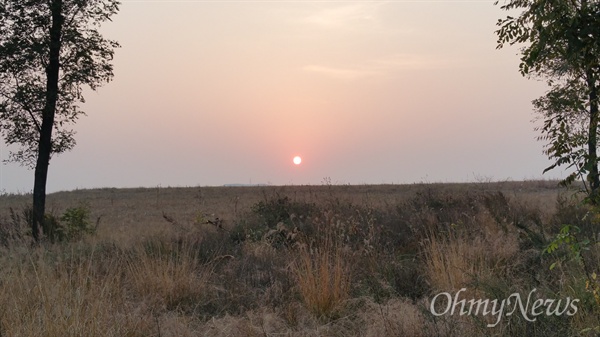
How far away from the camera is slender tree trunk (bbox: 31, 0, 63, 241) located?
627 inches

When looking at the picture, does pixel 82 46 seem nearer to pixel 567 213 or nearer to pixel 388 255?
pixel 388 255

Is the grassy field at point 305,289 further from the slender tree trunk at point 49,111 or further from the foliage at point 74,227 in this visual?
the slender tree trunk at point 49,111

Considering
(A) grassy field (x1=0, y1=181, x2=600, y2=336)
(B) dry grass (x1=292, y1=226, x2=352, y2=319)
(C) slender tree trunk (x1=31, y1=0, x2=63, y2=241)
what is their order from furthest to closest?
1. (C) slender tree trunk (x1=31, y1=0, x2=63, y2=241)
2. (B) dry grass (x1=292, y1=226, x2=352, y2=319)
3. (A) grassy field (x1=0, y1=181, x2=600, y2=336)

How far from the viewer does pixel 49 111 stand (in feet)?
52.3

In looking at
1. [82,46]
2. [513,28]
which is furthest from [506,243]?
[82,46]

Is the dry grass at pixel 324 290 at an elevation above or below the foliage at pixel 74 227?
below

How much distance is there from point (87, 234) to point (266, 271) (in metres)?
7.71

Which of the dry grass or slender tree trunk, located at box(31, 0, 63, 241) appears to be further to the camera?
slender tree trunk, located at box(31, 0, 63, 241)

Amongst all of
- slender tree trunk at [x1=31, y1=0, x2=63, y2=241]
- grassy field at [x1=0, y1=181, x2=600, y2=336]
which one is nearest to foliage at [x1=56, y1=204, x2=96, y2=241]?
slender tree trunk at [x1=31, y1=0, x2=63, y2=241]

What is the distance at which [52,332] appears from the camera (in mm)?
4816

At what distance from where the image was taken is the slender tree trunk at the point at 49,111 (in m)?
15.9

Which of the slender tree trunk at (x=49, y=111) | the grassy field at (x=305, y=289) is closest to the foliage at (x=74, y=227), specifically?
the slender tree trunk at (x=49, y=111)

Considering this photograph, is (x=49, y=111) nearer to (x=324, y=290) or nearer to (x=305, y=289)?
(x=305, y=289)

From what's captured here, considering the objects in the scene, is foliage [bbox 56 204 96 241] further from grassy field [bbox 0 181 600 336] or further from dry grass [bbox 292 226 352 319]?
dry grass [bbox 292 226 352 319]
